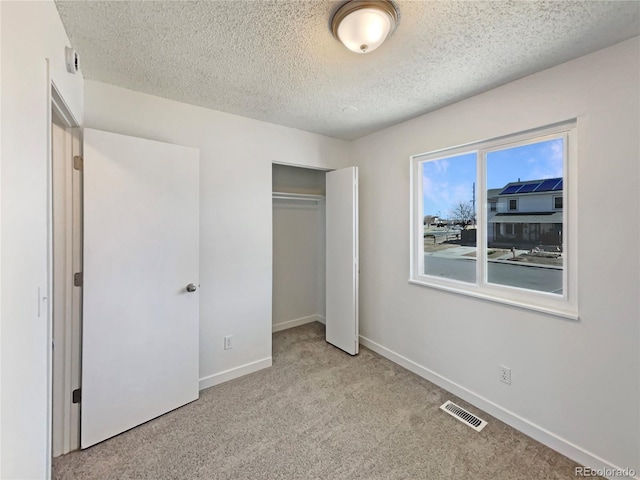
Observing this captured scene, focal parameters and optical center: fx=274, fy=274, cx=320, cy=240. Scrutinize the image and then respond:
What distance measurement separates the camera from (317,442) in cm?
184

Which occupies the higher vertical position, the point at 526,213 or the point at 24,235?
the point at 526,213

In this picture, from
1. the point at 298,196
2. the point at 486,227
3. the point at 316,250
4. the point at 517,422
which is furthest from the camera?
the point at 316,250

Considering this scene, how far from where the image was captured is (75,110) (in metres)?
1.72

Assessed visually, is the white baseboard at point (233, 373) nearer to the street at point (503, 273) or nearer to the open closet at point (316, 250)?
the open closet at point (316, 250)

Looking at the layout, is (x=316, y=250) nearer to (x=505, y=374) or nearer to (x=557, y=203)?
(x=505, y=374)

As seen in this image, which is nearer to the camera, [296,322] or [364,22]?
[364,22]

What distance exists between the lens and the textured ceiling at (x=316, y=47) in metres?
1.34

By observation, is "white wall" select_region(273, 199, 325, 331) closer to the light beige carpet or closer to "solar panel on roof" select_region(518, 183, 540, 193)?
the light beige carpet

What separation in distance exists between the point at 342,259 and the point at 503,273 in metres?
1.54

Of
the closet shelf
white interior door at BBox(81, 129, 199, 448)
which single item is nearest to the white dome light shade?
white interior door at BBox(81, 129, 199, 448)

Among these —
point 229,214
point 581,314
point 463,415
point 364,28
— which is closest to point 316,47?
point 364,28

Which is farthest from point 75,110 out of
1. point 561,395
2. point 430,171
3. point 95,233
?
point 561,395

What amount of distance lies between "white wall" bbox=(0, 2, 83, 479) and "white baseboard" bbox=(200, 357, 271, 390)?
1.23m

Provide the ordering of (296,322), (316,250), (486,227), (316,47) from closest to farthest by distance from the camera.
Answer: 1. (316,47)
2. (486,227)
3. (296,322)
4. (316,250)
